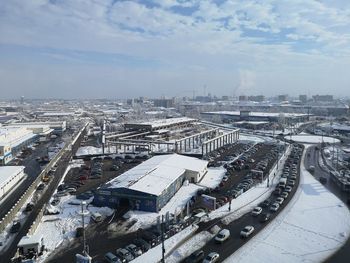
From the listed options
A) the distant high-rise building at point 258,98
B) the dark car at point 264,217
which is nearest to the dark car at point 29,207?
the dark car at point 264,217

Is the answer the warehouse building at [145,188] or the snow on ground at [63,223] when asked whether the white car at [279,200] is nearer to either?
the warehouse building at [145,188]

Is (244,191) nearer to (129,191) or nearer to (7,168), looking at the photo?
(129,191)

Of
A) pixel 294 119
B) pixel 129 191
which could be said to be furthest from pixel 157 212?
pixel 294 119

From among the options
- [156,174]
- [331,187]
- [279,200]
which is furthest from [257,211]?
[331,187]

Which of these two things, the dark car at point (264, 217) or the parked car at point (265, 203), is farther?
the parked car at point (265, 203)

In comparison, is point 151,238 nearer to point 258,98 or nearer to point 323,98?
point 258,98
